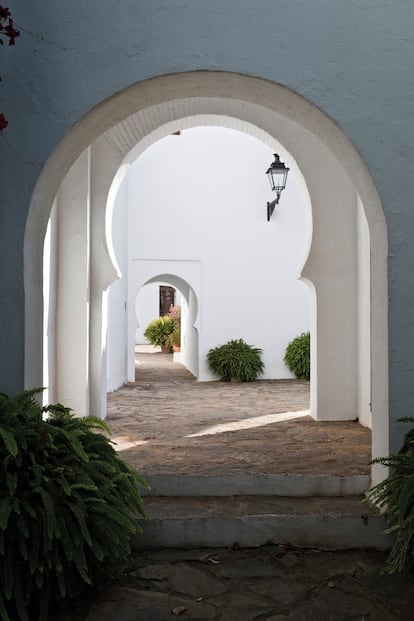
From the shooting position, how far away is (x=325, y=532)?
404cm

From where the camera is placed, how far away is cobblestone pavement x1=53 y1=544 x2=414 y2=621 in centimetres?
324

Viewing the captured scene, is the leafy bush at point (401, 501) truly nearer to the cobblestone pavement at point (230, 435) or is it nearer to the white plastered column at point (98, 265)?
the cobblestone pavement at point (230, 435)

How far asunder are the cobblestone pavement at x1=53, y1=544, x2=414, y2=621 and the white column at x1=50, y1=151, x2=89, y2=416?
289cm

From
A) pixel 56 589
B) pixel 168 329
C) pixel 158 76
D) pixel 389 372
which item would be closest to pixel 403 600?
pixel 389 372

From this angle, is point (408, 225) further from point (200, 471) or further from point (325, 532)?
point (200, 471)

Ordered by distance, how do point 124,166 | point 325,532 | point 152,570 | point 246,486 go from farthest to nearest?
1. point 124,166
2. point 246,486
3. point 325,532
4. point 152,570

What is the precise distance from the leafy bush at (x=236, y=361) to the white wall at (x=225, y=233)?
24cm

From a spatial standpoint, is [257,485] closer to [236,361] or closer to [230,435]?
[230,435]

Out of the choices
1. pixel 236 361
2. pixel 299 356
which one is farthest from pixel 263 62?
pixel 299 356

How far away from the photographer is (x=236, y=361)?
13.8m

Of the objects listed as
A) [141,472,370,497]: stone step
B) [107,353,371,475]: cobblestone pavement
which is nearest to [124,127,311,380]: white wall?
[107,353,371,475]: cobblestone pavement

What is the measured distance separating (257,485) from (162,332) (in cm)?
2101

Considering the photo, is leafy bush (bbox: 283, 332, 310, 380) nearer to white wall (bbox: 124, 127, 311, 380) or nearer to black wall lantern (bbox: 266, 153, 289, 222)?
white wall (bbox: 124, 127, 311, 380)

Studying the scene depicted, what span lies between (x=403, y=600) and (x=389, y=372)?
1344mm
